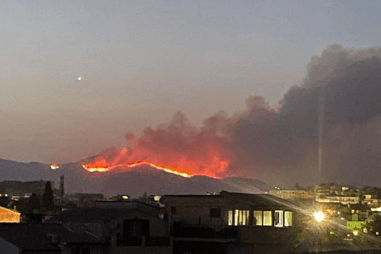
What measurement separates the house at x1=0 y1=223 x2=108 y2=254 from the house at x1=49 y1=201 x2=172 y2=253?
1.18 m

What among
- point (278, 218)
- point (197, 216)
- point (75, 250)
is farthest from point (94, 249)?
point (278, 218)

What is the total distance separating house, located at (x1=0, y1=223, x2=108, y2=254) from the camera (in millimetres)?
46625

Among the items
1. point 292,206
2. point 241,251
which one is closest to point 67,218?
point 241,251

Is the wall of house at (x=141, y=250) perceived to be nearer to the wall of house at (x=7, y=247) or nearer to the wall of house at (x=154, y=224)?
the wall of house at (x=154, y=224)

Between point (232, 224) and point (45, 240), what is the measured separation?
2087 cm

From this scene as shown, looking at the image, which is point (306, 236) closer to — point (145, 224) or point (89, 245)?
point (145, 224)

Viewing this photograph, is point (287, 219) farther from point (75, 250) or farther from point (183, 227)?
point (75, 250)

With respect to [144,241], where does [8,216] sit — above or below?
above

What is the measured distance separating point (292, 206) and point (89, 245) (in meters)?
22.6

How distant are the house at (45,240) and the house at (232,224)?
9.75 metres

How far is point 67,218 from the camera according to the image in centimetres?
5828

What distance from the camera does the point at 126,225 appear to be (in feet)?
185

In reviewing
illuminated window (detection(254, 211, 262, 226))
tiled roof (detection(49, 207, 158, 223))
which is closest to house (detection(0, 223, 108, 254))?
tiled roof (detection(49, 207, 158, 223))

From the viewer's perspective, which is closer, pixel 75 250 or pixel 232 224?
pixel 75 250
